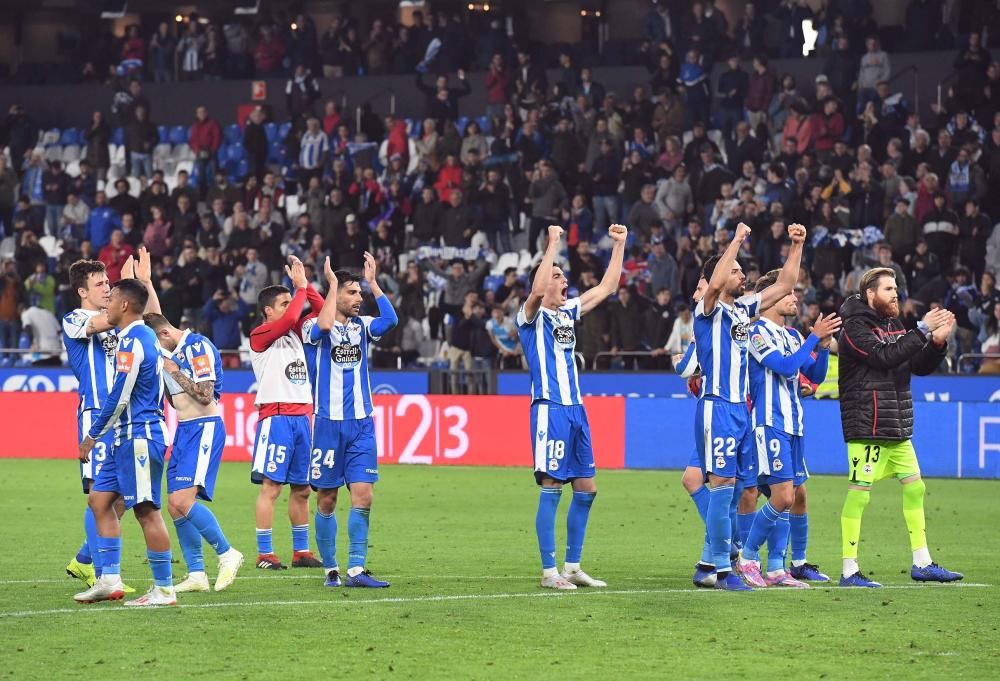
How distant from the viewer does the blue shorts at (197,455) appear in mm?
11766

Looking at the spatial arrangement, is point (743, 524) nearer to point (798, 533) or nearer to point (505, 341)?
point (798, 533)

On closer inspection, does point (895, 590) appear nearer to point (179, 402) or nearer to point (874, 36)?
point (179, 402)

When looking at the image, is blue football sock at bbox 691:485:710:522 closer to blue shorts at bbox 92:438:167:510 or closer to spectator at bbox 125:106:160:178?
blue shorts at bbox 92:438:167:510

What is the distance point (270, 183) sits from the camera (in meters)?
31.7

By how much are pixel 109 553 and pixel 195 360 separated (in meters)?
1.91

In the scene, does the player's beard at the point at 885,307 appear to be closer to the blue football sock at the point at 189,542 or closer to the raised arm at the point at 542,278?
the raised arm at the point at 542,278

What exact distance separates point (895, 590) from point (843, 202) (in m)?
15.6

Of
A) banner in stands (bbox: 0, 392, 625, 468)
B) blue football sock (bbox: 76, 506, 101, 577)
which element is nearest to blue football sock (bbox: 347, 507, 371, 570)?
blue football sock (bbox: 76, 506, 101, 577)

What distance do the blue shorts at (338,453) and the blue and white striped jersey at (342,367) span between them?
74 mm

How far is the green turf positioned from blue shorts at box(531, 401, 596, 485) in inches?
34.0

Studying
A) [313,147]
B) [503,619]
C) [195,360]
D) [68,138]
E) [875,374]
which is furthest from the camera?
[68,138]

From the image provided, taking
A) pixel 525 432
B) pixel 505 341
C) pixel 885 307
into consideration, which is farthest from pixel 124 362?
pixel 505 341

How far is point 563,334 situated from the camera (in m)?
11.9

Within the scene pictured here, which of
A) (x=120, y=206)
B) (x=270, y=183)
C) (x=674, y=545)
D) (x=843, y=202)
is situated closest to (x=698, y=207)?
(x=843, y=202)
